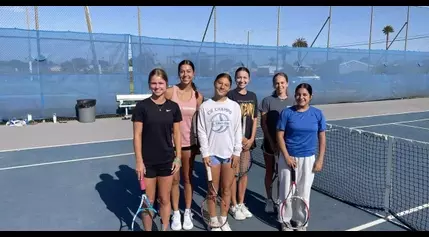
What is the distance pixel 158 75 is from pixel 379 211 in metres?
3.38

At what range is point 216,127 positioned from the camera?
10.9ft

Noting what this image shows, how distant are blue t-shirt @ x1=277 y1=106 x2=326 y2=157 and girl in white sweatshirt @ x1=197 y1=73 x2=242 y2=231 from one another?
528 mm

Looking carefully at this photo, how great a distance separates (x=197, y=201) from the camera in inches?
179

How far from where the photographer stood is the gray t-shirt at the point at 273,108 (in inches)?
149

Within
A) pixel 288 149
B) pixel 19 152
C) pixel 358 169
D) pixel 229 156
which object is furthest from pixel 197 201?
pixel 19 152

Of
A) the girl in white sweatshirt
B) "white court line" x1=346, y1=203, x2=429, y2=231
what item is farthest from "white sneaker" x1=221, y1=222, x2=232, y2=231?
"white court line" x1=346, y1=203, x2=429, y2=231

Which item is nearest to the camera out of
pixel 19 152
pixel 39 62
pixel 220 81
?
pixel 220 81

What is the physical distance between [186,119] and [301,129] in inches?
49.3

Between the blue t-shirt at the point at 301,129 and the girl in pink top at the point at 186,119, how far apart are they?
100cm

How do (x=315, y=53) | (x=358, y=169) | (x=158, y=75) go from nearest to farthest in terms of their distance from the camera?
(x=158, y=75)
(x=358, y=169)
(x=315, y=53)

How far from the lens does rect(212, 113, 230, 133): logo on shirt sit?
330cm

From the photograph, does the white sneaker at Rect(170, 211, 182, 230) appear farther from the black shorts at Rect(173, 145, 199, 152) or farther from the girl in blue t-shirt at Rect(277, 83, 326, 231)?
the girl in blue t-shirt at Rect(277, 83, 326, 231)

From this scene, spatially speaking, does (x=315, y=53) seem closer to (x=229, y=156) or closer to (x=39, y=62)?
(x=39, y=62)
